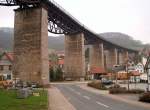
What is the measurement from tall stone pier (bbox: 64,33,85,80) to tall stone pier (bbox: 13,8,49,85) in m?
33.8

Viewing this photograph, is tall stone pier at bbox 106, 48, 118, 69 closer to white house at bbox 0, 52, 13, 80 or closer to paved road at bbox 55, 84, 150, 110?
white house at bbox 0, 52, 13, 80

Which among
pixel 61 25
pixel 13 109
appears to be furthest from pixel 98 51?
pixel 13 109

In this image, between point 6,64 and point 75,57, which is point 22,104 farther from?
point 75,57

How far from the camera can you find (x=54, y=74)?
95.7 meters

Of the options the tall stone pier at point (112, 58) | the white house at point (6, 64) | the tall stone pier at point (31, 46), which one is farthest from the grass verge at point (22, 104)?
the tall stone pier at point (112, 58)

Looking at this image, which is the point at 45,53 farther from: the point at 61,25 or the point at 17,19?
the point at 61,25

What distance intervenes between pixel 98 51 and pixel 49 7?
56.6 metres

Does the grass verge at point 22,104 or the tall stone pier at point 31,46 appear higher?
the tall stone pier at point 31,46

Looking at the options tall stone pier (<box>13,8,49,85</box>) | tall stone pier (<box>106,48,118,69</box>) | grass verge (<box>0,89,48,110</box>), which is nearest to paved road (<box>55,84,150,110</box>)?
grass verge (<box>0,89,48,110</box>)

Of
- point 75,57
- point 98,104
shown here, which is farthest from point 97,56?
point 98,104

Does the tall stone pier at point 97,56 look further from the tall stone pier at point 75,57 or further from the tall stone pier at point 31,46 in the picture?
the tall stone pier at point 31,46

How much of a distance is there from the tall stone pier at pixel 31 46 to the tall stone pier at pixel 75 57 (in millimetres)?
33773

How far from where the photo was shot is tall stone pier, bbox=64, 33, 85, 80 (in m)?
96.3

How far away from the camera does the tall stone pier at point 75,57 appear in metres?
96.3
